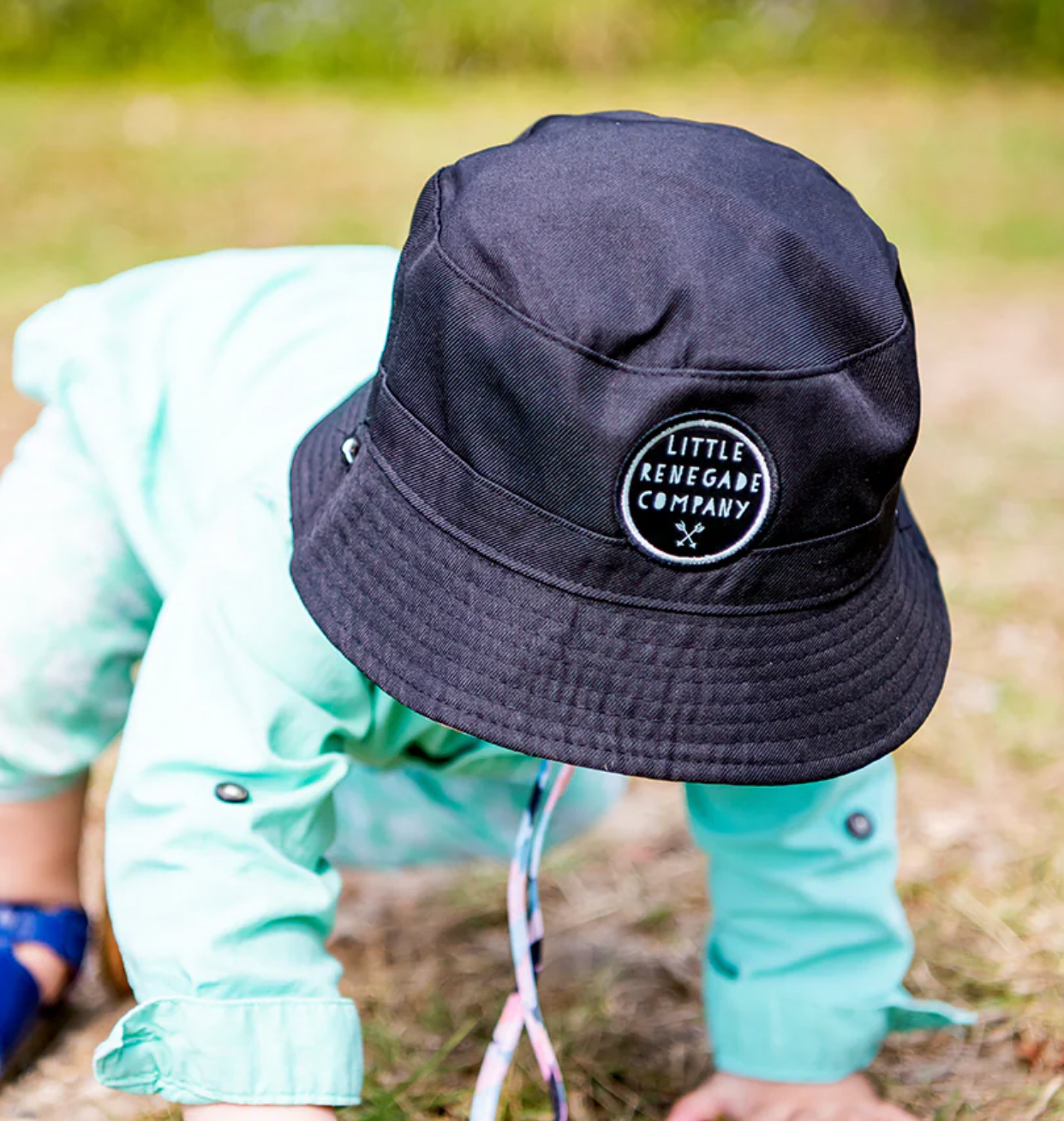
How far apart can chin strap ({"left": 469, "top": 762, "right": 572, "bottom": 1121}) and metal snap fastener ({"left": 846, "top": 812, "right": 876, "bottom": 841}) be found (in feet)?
0.72

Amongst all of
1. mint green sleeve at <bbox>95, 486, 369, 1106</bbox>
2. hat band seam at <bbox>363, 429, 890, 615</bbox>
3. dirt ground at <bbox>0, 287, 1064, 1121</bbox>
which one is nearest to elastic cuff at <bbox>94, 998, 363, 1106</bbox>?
mint green sleeve at <bbox>95, 486, 369, 1106</bbox>

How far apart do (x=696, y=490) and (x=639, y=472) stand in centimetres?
3

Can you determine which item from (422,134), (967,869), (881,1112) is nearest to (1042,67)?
(422,134)

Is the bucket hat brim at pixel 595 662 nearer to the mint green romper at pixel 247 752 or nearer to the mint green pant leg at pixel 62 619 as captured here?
the mint green romper at pixel 247 752

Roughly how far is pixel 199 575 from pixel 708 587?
37 cm

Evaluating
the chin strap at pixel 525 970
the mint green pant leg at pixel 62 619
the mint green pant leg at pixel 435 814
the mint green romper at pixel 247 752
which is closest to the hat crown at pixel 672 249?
the mint green romper at pixel 247 752

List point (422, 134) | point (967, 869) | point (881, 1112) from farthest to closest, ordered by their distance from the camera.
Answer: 1. point (422, 134)
2. point (967, 869)
3. point (881, 1112)

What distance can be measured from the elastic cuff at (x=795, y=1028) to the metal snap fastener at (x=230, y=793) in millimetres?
438

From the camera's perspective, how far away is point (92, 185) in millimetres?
5027

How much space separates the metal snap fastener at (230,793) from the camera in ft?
3.21

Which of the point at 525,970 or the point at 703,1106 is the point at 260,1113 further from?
the point at 703,1106

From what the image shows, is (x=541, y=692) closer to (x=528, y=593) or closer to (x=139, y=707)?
(x=528, y=593)

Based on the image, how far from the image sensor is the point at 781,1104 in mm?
1199

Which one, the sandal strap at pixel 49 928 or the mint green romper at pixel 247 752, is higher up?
the mint green romper at pixel 247 752
